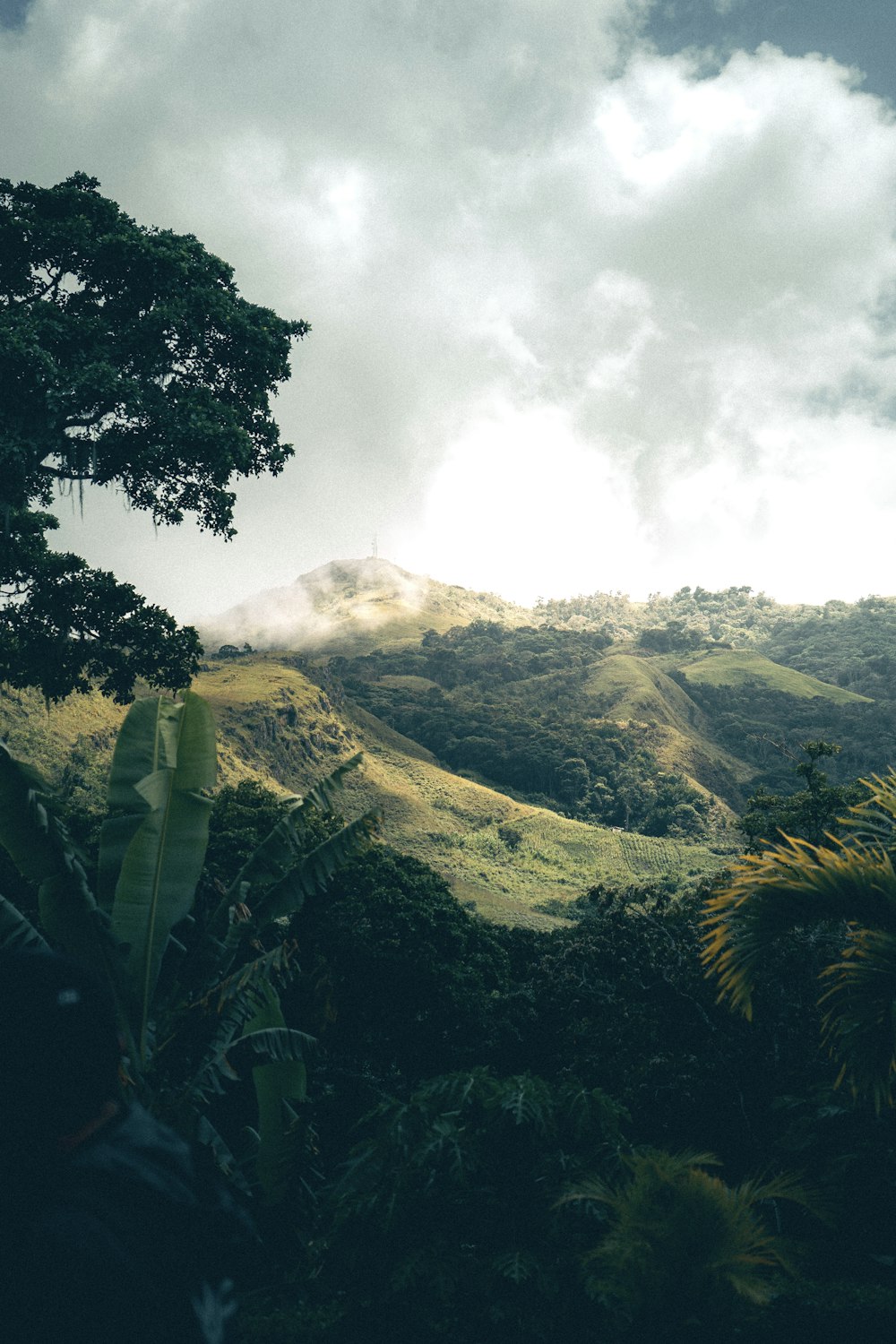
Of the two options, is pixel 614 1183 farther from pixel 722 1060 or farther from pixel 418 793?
pixel 418 793

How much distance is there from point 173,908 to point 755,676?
164m

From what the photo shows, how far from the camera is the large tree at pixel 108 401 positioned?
11.8 meters

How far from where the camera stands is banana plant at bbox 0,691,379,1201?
7105mm

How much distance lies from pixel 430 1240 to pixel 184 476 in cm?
1141

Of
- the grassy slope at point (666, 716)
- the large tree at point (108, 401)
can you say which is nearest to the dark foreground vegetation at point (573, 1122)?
the large tree at point (108, 401)

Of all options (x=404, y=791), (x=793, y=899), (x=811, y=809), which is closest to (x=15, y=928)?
(x=793, y=899)

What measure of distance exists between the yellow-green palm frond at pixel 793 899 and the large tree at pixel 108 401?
33.7ft

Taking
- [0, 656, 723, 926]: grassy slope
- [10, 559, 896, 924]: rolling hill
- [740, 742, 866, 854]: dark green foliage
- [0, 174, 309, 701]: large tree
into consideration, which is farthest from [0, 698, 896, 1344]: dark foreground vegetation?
[0, 656, 723, 926]: grassy slope

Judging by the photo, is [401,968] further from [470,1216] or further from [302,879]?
[470,1216]

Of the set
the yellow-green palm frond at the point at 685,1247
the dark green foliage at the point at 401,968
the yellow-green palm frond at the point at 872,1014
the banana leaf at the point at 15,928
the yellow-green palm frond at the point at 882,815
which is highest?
the yellow-green palm frond at the point at 882,815

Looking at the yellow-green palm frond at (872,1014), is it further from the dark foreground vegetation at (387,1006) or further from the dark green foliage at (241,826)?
the dark green foliage at (241,826)

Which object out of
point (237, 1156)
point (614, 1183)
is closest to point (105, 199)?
point (237, 1156)

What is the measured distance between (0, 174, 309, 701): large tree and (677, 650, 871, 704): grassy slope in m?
147

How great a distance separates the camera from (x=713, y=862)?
77.9 meters
